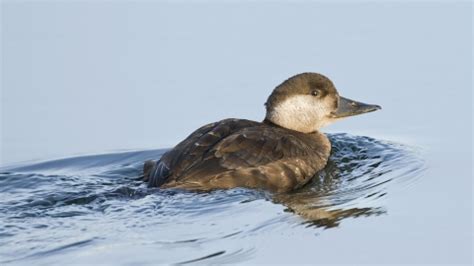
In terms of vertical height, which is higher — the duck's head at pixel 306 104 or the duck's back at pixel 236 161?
the duck's head at pixel 306 104

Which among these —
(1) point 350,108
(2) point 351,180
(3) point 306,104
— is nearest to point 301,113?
(3) point 306,104

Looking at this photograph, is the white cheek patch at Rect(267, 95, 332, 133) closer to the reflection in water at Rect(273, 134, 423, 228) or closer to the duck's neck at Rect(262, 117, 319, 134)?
the duck's neck at Rect(262, 117, 319, 134)

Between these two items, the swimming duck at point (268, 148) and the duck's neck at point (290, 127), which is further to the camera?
the duck's neck at point (290, 127)

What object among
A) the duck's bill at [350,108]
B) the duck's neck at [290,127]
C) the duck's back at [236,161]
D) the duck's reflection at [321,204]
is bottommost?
the duck's reflection at [321,204]

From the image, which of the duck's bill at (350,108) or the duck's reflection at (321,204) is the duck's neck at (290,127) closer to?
the duck's bill at (350,108)

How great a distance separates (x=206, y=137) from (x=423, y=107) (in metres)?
2.99

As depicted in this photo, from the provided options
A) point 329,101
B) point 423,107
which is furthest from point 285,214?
point 423,107

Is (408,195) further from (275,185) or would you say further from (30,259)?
(30,259)

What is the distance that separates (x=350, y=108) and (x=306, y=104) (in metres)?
0.47

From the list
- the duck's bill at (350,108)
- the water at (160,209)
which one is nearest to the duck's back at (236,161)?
the water at (160,209)

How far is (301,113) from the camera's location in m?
9.87

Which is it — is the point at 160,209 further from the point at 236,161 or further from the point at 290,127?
the point at 290,127

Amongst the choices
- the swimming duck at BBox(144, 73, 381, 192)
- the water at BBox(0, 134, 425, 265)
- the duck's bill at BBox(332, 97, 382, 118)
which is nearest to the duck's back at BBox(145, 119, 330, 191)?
the swimming duck at BBox(144, 73, 381, 192)

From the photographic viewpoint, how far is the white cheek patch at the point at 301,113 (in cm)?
980
